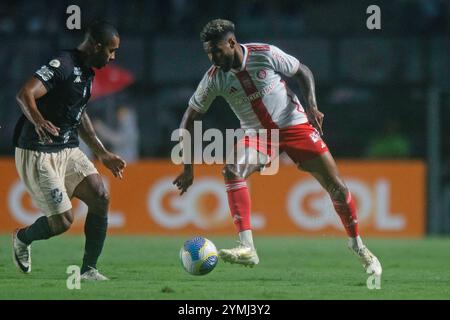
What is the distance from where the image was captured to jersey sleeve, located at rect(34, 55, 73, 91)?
9297 millimetres

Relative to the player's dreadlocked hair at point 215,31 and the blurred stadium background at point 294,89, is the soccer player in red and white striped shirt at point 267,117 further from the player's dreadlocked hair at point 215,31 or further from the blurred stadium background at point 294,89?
the blurred stadium background at point 294,89

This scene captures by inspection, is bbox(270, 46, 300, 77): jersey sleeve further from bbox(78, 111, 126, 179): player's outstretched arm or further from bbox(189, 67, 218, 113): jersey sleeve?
bbox(78, 111, 126, 179): player's outstretched arm

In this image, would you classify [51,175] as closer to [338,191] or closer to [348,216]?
[338,191]

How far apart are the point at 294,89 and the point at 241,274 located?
29.3ft

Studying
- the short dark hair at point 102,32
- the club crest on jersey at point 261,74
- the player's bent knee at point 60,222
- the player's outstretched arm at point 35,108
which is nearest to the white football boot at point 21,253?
the player's bent knee at point 60,222

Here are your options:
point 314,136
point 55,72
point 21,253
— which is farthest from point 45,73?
point 314,136

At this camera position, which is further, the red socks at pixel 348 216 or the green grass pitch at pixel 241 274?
the red socks at pixel 348 216

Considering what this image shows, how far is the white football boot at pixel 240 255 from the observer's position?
947 centimetres

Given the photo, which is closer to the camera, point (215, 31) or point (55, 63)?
point (55, 63)

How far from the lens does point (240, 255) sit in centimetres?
960

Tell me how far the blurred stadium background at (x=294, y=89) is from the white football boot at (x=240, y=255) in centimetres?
747

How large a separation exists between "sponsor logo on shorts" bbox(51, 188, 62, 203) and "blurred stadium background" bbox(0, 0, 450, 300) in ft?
24.7
